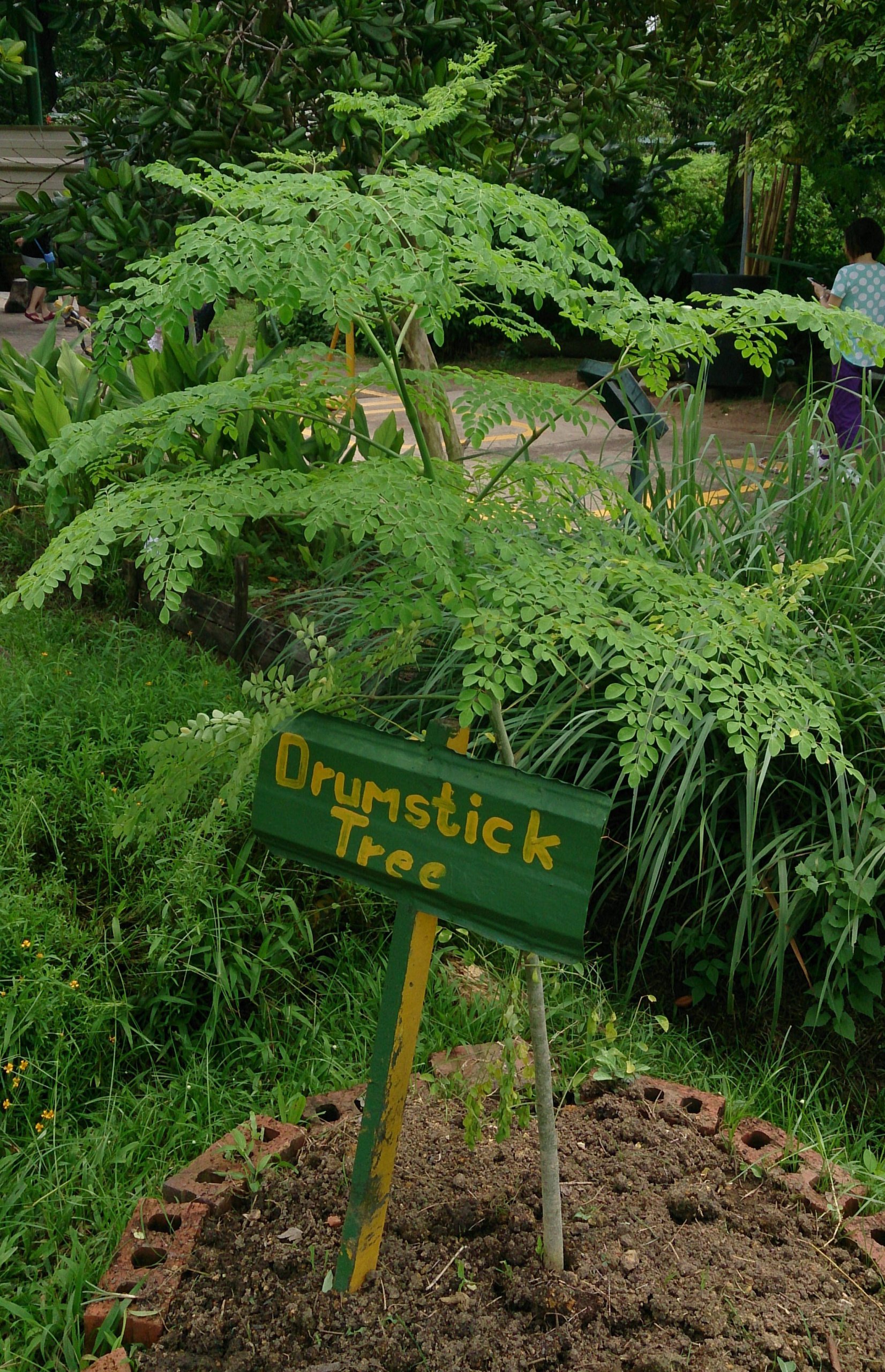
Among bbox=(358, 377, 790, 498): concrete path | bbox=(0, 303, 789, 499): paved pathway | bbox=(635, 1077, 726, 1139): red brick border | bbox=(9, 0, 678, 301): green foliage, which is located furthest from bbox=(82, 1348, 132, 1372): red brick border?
bbox=(358, 377, 790, 498): concrete path

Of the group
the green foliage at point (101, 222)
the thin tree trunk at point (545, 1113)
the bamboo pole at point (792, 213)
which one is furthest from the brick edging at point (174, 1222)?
the bamboo pole at point (792, 213)

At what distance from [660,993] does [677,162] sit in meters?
12.6

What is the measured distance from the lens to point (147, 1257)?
2.01 metres

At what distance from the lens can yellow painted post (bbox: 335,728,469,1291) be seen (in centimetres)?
177

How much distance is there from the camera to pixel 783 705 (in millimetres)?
1693

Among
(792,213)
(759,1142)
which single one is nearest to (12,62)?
(759,1142)

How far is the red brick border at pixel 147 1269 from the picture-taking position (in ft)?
6.20

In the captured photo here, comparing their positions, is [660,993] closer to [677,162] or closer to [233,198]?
[233,198]

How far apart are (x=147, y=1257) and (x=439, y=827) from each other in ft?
3.22

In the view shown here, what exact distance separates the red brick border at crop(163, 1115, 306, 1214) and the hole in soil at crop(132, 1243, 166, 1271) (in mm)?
116

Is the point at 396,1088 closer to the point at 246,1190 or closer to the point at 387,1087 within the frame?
the point at 387,1087

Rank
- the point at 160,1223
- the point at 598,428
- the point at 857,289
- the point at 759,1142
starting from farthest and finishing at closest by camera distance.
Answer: the point at 598,428, the point at 857,289, the point at 759,1142, the point at 160,1223

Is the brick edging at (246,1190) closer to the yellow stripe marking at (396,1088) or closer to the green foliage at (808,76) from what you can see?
the yellow stripe marking at (396,1088)

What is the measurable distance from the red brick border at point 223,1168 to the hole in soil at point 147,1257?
12cm
